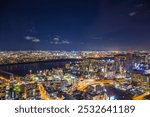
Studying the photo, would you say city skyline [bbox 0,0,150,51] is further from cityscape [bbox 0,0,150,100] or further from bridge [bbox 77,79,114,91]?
bridge [bbox 77,79,114,91]

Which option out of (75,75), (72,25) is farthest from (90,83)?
(72,25)

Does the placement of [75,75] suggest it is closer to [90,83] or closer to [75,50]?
[90,83]

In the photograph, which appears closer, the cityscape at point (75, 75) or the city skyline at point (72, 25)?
the cityscape at point (75, 75)

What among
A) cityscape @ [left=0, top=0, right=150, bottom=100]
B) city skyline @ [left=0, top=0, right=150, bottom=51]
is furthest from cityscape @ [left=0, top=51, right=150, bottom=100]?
city skyline @ [left=0, top=0, right=150, bottom=51]

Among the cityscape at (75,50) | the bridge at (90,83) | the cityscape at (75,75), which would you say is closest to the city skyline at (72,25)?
the cityscape at (75,50)

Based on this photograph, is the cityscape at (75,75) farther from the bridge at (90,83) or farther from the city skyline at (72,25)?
the city skyline at (72,25)
